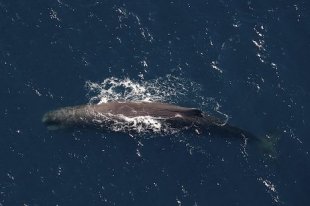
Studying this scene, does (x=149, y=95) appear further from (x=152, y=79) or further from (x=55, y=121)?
(x=55, y=121)

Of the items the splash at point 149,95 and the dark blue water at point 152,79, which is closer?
the dark blue water at point 152,79

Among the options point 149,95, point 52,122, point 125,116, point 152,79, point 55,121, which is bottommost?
point 52,122

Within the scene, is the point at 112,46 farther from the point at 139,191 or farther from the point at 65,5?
the point at 139,191

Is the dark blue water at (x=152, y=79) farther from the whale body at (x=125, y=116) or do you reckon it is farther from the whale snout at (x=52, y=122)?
the whale body at (x=125, y=116)

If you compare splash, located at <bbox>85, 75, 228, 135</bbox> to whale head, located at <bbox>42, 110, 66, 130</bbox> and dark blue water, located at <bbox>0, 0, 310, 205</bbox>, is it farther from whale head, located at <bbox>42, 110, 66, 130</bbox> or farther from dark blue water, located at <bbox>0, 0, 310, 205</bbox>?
whale head, located at <bbox>42, 110, 66, 130</bbox>

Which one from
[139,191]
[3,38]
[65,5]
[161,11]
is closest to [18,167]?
[139,191]

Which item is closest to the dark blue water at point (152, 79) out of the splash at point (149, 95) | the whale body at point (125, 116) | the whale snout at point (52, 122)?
the splash at point (149, 95)

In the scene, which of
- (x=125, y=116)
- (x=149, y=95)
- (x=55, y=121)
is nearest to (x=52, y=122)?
(x=55, y=121)
